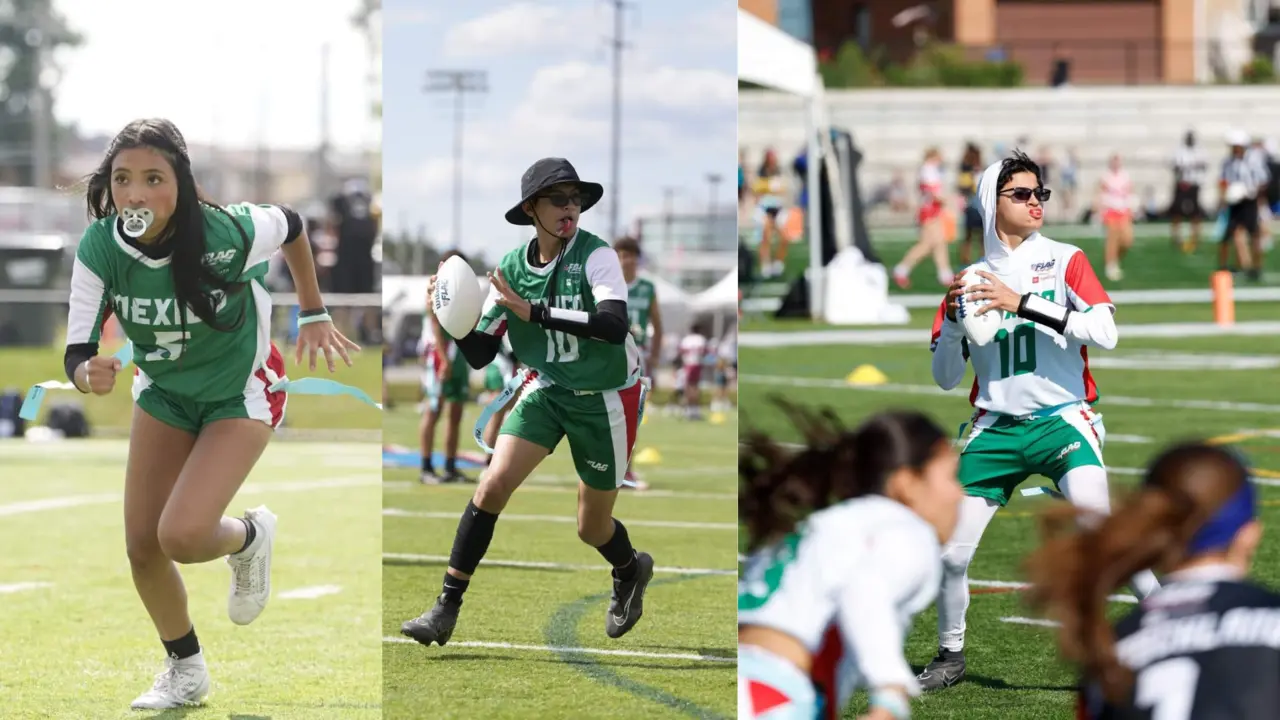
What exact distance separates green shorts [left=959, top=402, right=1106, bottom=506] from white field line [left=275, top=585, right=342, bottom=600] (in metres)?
4.24

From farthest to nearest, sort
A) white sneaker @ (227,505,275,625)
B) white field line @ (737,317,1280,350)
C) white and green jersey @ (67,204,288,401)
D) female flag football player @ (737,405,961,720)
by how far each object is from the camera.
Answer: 1. white field line @ (737,317,1280,350)
2. white sneaker @ (227,505,275,625)
3. white and green jersey @ (67,204,288,401)
4. female flag football player @ (737,405,961,720)

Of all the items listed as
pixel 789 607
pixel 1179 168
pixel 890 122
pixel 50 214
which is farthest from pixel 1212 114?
pixel 789 607

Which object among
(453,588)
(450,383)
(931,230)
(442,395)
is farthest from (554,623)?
(931,230)

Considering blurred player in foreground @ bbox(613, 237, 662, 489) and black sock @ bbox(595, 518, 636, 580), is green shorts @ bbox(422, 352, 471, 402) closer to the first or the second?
blurred player in foreground @ bbox(613, 237, 662, 489)

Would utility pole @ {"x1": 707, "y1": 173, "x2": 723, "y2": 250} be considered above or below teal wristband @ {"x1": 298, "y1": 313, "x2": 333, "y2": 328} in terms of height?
above

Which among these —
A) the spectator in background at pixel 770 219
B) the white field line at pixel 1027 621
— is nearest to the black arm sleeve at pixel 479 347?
the white field line at pixel 1027 621

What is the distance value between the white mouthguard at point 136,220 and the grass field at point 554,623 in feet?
5.35

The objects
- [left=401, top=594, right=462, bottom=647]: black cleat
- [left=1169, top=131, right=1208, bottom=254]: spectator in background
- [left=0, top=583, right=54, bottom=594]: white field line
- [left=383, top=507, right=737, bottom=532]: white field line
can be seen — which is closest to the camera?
[left=401, top=594, right=462, bottom=647]: black cleat

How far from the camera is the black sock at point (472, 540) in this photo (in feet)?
22.0

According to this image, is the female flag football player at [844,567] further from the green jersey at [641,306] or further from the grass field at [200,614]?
the green jersey at [641,306]

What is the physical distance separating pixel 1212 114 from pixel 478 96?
4181 cm

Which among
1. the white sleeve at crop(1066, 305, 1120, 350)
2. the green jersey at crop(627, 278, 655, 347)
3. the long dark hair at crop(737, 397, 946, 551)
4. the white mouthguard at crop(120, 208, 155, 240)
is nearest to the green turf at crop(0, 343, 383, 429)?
the green jersey at crop(627, 278, 655, 347)

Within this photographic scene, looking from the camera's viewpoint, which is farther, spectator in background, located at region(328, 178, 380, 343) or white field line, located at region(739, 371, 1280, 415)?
spectator in background, located at region(328, 178, 380, 343)

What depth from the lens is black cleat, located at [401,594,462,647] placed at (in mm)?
6648
